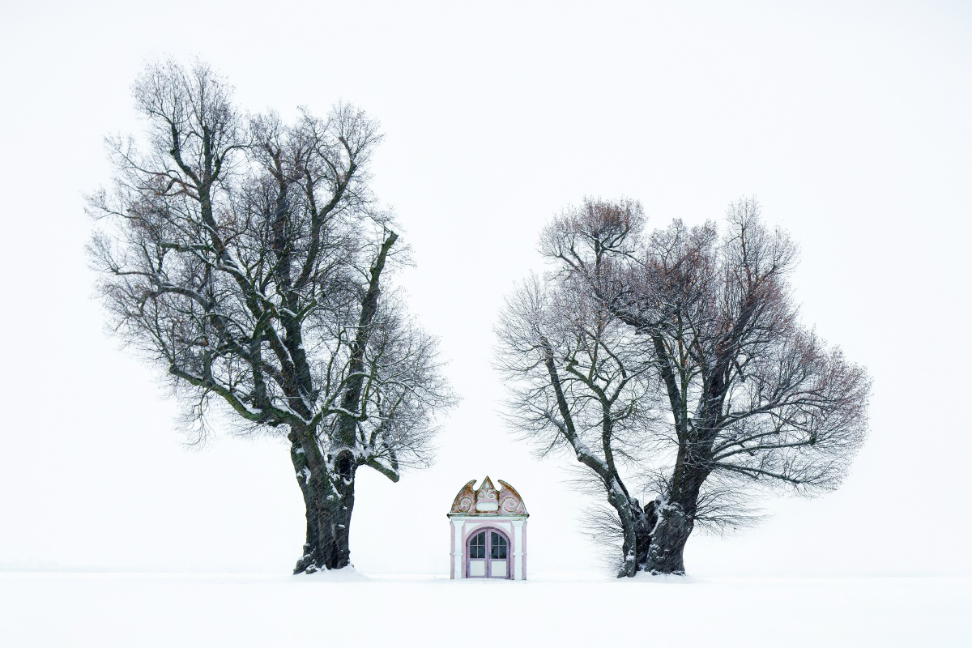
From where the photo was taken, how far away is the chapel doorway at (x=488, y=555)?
76.7 feet

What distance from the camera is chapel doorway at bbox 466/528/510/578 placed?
23.4 metres

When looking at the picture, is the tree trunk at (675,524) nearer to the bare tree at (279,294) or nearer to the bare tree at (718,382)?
the bare tree at (718,382)

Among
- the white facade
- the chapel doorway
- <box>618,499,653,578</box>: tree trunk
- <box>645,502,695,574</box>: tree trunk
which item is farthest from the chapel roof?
<box>645,502,695,574</box>: tree trunk

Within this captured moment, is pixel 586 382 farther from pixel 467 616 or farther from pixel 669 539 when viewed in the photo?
pixel 467 616

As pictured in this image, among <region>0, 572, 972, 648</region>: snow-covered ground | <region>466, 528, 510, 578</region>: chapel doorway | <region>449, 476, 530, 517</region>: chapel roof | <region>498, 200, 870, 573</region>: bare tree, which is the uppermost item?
<region>498, 200, 870, 573</region>: bare tree

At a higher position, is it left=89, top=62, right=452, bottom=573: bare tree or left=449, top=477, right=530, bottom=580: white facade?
left=89, top=62, right=452, bottom=573: bare tree

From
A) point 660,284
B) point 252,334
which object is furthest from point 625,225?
point 252,334

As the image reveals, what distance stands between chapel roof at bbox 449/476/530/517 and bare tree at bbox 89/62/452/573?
2042 millimetres

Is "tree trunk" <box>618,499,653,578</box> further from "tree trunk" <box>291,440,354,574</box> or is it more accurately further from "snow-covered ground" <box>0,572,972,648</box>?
"tree trunk" <box>291,440,354,574</box>

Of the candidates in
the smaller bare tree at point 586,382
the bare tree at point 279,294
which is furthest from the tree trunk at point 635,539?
the bare tree at point 279,294

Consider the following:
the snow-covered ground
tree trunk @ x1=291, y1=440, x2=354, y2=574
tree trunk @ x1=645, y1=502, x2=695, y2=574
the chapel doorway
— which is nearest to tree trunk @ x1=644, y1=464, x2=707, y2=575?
tree trunk @ x1=645, y1=502, x2=695, y2=574

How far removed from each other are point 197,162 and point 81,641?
1562 cm

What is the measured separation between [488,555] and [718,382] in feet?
27.7

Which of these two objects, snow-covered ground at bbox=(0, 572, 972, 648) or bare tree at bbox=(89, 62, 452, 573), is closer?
snow-covered ground at bbox=(0, 572, 972, 648)
